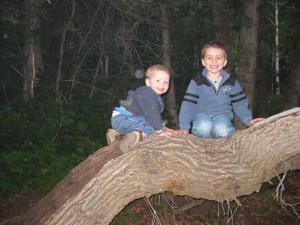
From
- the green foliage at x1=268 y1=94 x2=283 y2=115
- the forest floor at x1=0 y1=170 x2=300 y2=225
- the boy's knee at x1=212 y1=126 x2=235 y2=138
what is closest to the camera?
the boy's knee at x1=212 y1=126 x2=235 y2=138

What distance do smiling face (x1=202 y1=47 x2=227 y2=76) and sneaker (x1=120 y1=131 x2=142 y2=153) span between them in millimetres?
1401

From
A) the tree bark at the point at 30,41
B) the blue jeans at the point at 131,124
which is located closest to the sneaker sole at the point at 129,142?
the blue jeans at the point at 131,124

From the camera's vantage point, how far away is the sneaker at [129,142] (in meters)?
3.10

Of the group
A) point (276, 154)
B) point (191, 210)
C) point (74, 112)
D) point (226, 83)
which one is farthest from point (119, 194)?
point (74, 112)

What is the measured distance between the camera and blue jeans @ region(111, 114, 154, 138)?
3.43 metres

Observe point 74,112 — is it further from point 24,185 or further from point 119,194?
point 119,194

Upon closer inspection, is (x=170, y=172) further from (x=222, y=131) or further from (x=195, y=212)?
(x=195, y=212)

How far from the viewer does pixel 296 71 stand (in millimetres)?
8477

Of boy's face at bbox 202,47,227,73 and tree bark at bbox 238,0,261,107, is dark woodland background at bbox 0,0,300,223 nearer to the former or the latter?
tree bark at bbox 238,0,261,107

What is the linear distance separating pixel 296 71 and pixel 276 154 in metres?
6.25

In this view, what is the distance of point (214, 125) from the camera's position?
4.01 metres

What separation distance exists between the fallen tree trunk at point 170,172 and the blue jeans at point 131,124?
0.78 ft

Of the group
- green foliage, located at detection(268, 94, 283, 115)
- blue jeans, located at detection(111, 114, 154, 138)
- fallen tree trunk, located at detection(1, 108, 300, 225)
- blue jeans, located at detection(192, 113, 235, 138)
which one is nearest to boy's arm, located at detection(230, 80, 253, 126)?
blue jeans, located at detection(192, 113, 235, 138)

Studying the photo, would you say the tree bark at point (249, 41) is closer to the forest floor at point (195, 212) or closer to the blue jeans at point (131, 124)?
the forest floor at point (195, 212)
